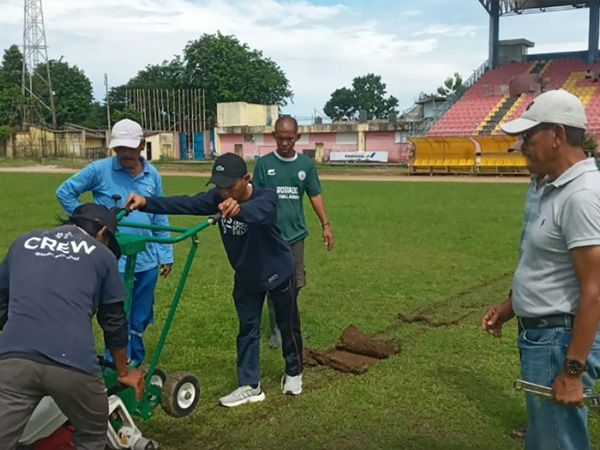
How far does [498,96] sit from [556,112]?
44284 millimetres

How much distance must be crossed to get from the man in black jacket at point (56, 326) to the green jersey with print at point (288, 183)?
3.08 meters

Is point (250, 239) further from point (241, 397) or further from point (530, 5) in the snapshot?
point (530, 5)

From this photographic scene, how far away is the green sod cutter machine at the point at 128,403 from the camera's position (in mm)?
3184

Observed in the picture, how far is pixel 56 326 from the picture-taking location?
287cm

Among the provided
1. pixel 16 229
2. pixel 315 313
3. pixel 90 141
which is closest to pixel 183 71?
pixel 90 141

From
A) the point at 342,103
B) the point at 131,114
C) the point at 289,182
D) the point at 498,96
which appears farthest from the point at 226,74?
the point at 289,182

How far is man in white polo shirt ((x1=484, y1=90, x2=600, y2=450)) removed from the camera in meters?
2.63

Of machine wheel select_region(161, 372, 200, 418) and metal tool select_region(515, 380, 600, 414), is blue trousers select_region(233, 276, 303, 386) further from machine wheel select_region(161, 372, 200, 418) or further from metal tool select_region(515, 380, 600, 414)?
metal tool select_region(515, 380, 600, 414)

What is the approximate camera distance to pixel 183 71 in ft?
263

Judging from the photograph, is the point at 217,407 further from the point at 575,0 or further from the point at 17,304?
the point at 575,0

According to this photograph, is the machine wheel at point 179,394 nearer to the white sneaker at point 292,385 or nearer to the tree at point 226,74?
the white sneaker at point 292,385

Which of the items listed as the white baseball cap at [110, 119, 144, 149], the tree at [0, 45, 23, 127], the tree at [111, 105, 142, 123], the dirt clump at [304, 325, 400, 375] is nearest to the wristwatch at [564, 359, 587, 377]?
the dirt clump at [304, 325, 400, 375]

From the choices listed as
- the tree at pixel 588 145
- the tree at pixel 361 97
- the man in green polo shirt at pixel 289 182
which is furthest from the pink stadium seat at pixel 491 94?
the tree at pixel 361 97

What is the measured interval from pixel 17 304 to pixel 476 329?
16.7 feet
